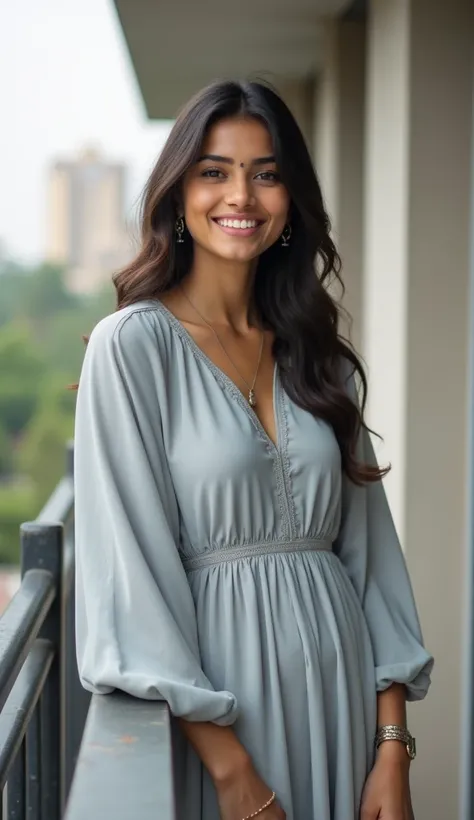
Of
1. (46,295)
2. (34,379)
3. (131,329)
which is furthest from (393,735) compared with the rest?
(46,295)

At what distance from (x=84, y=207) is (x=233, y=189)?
3502 inches

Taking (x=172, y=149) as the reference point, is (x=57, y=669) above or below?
below

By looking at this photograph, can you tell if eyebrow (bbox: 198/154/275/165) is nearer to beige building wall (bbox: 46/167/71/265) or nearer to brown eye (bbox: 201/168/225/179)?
brown eye (bbox: 201/168/225/179)

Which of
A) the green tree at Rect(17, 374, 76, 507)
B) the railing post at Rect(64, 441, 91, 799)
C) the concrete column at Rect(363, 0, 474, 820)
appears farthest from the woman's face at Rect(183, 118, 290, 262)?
the green tree at Rect(17, 374, 76, 507)

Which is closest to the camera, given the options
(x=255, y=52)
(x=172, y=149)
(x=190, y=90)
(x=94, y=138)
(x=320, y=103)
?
(x=172, y=149)

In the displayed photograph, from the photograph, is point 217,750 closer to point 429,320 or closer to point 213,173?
point 213,173

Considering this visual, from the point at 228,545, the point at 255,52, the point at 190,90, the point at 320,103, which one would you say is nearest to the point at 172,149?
the point at 228,545

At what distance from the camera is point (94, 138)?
89.4 meters

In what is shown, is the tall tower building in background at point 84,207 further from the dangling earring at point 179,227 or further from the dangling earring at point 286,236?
the dangling earring at point 179,227

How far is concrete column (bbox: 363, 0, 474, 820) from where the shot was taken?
373 centimetres

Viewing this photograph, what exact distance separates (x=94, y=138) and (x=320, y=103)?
8492 centimetres

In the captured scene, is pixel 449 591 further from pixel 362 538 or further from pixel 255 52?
pixel 255 52

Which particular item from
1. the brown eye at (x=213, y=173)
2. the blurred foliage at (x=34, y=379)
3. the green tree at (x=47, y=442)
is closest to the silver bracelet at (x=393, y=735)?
the brown eye at (x=213, y=173)

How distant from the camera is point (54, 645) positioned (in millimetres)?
2426
